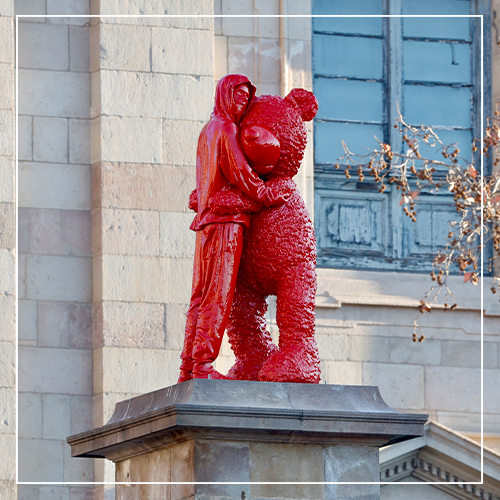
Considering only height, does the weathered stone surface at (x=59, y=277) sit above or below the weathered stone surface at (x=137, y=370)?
above

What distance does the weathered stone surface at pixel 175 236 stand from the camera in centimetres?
1167

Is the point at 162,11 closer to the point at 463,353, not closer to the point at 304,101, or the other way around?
the point at 463,353

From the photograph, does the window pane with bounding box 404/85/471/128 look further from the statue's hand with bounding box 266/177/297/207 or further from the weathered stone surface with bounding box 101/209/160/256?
the statue's hand with bounding box 266/177/297/207

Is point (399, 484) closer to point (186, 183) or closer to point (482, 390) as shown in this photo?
point (482, 390)

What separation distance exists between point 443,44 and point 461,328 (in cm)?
299

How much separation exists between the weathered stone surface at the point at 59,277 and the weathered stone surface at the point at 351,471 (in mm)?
5015

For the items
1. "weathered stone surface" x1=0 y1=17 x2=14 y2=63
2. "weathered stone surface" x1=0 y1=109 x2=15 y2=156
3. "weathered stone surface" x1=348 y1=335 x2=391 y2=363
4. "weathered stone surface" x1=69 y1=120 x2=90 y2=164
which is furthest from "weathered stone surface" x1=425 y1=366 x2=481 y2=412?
"weathered stone surface" x1=0 y1=17 x2=14 y2=63

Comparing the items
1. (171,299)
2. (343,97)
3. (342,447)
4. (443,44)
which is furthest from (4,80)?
(342,447)

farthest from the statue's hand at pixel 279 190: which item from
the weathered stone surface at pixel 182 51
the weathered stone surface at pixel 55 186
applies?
the weathered stone surface at pixel 182 51

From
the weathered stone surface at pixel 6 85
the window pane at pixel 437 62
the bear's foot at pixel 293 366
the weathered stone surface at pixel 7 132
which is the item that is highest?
the window pane at pixel 437 62

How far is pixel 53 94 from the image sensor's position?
1202 centimetres

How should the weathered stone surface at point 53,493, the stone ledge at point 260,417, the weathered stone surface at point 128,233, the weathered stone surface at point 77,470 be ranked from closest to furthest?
the stone ledge at point 260,417 < the weathered stone surface at point 53,493 < the weathered stone surface at point 77,470 < the weathered stone surface at point 128,233

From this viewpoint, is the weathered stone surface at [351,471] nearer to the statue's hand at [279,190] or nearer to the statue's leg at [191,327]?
the statue's leg at [191,327]

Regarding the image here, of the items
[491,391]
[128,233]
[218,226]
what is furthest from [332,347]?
[218,226]
